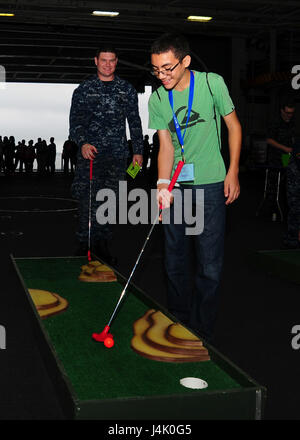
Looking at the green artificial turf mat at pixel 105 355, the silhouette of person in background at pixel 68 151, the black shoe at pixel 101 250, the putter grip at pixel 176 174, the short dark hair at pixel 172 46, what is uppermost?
the silhouette of person in background at pixel 68 151

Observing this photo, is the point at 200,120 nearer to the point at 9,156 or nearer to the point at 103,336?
the point at 103,336

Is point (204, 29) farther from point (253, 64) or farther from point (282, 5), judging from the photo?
point (253, 64)

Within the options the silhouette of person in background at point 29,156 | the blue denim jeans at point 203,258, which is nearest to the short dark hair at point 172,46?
the blue denim jeans at point 203,258

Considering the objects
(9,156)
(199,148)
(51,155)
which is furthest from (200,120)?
(51,155)

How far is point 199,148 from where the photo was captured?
3.39m

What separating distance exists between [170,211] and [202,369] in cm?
100

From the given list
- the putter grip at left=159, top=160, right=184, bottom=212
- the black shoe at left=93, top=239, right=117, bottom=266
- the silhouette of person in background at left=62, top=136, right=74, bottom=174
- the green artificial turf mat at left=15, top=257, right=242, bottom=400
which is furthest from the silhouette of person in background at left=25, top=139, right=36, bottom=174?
the putter grip at left=159, top=160, right=184, bottom=212

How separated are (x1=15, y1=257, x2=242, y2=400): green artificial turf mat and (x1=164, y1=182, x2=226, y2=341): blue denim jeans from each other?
376 mm

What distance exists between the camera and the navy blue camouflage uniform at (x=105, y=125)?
5.48 m

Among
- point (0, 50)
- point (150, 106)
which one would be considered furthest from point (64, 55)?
point (150, 106)

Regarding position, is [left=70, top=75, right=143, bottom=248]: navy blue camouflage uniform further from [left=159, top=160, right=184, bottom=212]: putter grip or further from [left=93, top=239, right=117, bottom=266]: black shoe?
[left=159, top=160, right=184, bottom=212]: putter grip

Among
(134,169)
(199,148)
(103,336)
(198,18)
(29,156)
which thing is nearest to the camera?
(103,336)

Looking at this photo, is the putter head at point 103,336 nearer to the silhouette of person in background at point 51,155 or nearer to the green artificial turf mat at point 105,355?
the green artificial turf mat at point 105,355

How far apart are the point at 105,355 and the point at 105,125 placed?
9.42 feet
